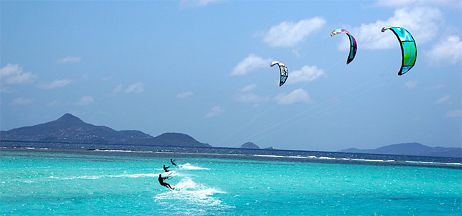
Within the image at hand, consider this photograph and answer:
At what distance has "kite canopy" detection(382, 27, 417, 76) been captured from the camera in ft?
46.8

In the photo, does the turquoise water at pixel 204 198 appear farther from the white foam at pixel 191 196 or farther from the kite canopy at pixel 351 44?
the kite canopy at pixel 351 44

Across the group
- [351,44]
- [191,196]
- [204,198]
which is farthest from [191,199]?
[351,44]

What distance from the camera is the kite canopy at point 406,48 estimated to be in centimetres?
1427

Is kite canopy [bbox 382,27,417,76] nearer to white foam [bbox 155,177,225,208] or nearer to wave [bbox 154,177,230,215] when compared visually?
wave [bbox 154,177,230,215]

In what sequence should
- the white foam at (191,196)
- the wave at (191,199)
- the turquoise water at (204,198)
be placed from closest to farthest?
1. the turquoise water at (204,198)
2. the wave at (191,199)
3. the white foam at (191,196)

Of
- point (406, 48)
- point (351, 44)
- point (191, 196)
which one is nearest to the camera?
point (406, 48)

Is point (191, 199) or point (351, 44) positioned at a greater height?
point (351, 44)

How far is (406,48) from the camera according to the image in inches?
571

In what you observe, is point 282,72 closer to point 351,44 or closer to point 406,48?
point 351,44

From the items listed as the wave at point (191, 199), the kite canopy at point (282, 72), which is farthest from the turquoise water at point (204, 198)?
the kite canopy at point (282, 72)

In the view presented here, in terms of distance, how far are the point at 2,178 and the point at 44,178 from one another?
161cm

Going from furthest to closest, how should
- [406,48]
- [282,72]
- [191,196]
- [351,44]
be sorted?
[282,72] < [191,196] < [351,44] < [406,48]

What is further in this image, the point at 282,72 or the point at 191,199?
the point at 282,72

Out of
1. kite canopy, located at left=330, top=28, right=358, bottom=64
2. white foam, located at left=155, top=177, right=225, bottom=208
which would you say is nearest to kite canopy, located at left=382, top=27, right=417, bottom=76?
kite canopy, located at left=330, top=28, right=358, bottom=64
